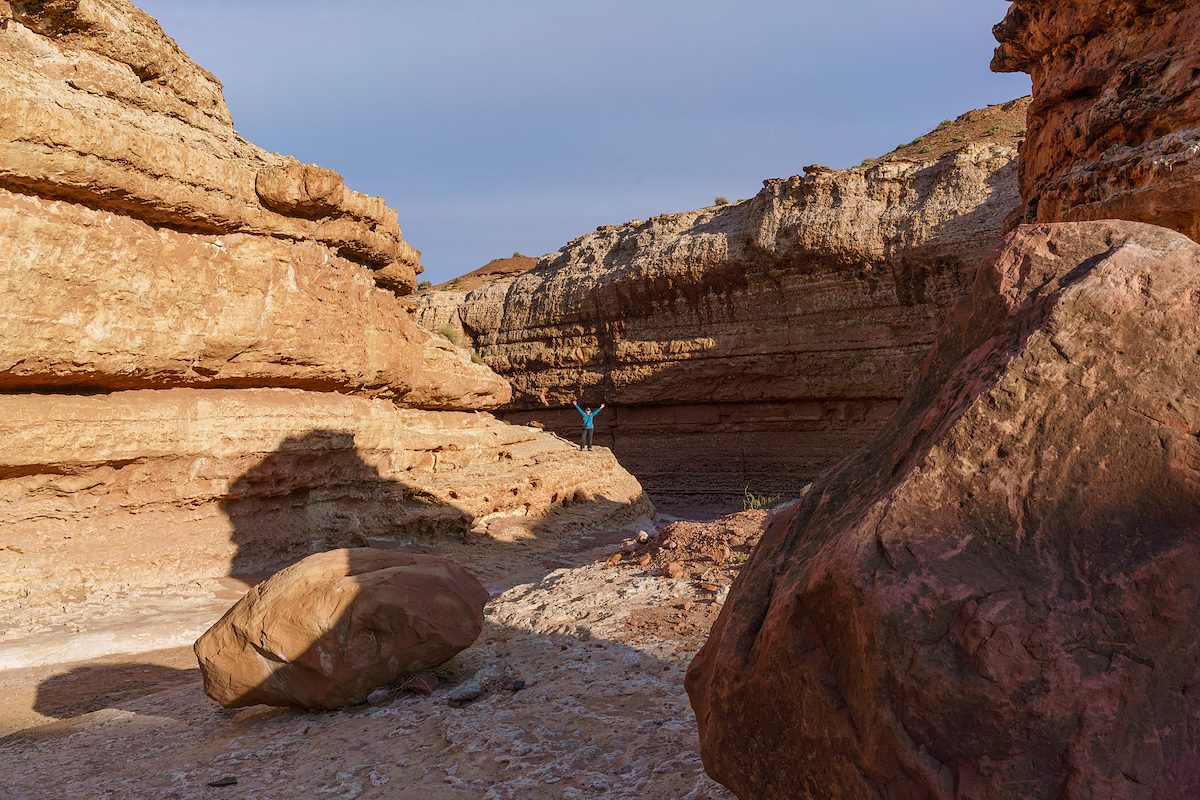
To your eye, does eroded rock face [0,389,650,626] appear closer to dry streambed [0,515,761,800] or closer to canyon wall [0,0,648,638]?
canyon wall [0,0,648,638]

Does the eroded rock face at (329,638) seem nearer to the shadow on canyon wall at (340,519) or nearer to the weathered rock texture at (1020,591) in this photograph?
the weathered rock texture at (1020,591)

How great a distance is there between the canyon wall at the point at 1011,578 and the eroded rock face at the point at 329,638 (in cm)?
214

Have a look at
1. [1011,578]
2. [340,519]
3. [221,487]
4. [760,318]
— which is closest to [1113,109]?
[1011,578]

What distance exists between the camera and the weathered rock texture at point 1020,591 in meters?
1.52

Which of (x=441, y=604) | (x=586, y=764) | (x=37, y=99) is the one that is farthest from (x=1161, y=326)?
(x=37, y=99)

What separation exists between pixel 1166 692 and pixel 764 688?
2.69 feet

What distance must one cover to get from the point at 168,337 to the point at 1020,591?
7365 millimetres

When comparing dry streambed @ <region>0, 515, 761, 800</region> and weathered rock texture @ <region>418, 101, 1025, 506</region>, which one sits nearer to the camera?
dry streambed @ <region>0, 515, 761, 800</region>

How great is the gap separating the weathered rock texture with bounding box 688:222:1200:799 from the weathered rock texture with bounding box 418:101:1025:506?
1458 centimetres

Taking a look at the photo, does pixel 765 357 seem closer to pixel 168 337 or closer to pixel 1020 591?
pixel 168 337

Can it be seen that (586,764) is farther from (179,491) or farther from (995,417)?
(179,491)

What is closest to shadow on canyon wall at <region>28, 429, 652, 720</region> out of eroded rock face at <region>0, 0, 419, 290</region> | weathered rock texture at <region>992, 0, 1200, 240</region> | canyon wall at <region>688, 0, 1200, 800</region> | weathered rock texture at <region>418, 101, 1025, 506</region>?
eroded rock face at <region>0, 0, 419, 290</region>

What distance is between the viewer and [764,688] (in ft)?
6.42

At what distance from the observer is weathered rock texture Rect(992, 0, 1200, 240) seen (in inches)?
180
